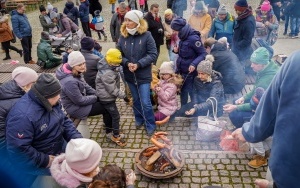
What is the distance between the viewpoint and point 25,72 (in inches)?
158

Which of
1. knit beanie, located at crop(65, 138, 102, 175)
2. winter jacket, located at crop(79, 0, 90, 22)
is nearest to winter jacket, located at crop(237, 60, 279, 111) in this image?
knit beanie, located at crop(65, 138, 102, 175)

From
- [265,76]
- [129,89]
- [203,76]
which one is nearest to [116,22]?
[129,89]

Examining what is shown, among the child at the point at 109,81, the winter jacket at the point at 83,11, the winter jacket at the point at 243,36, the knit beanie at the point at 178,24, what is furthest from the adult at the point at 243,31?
the winter jacket at the point at 83,11

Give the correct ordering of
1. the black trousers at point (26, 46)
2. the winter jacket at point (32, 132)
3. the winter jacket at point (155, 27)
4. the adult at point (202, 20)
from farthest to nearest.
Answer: the black trousers at point (26, 46) → the winter jacket at point (155, 27) → the adult at point (202, 20) → the winter jacket at point (32, 132)

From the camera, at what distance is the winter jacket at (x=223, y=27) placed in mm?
7938

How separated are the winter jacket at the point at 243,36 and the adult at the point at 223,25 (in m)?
0.36

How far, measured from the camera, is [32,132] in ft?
11.3

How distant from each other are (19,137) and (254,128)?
8.29ft

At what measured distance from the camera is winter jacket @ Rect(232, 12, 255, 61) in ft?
24.0

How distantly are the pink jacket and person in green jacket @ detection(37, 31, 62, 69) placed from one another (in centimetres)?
463

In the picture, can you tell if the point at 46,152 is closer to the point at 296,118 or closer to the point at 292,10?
the point at 296,118

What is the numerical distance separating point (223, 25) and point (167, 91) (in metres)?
3.11

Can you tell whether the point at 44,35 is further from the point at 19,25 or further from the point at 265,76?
the point at 265,76

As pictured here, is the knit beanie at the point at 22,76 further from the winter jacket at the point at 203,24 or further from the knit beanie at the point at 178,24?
the winter jacket at the point at 203,24
